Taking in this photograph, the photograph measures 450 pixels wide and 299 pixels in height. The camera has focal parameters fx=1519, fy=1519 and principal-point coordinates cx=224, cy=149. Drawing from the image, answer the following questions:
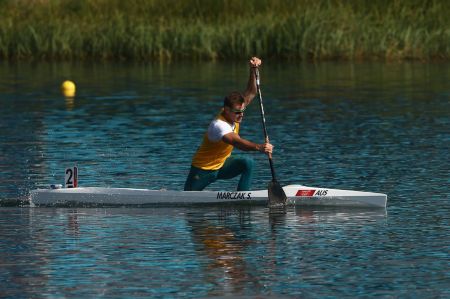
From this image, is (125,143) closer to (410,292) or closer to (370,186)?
(370,186)

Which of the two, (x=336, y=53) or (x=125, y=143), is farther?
(x=336, y=53)

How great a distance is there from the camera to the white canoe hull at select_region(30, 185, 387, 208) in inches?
700

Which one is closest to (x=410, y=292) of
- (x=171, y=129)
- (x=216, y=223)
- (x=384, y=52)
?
(x=216, y=223)

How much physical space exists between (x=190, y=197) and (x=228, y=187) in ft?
6.94

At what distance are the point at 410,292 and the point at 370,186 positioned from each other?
7.02 m

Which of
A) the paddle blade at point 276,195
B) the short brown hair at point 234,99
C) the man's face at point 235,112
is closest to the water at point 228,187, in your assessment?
the paddle blade at point 276,195

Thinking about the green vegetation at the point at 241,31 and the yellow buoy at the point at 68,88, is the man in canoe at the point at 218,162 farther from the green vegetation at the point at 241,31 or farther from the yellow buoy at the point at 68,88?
the green vegetation at the point at 241,31

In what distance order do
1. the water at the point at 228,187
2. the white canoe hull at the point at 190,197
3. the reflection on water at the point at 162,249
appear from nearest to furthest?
the reflection on water at the point at 162,249 < the water at the point at 228,187 < the white canoe hull at the point at 190,197

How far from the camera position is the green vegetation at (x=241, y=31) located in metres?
45.0

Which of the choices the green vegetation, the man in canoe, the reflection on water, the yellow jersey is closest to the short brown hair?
the man in canoe

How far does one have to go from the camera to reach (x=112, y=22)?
48281 mm

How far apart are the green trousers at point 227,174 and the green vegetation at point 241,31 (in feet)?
85.9

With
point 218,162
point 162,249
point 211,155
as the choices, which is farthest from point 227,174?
point 162,249

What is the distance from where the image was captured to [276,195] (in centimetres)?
1794
